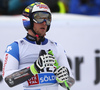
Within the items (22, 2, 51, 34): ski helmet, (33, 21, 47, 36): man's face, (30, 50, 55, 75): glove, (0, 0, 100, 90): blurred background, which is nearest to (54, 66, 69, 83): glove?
(30, 50, 55, 75): glove

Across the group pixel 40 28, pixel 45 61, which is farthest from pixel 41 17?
pixel 45 61

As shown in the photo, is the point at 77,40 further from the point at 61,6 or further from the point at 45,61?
the point at 45,61

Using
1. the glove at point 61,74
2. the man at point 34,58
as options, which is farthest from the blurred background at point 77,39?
the glove at point 61,74

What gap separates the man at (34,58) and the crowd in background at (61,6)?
2.80 m

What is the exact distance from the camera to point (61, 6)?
628 centimetres

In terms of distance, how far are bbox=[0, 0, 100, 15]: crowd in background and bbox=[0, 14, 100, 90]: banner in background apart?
1.78 ft

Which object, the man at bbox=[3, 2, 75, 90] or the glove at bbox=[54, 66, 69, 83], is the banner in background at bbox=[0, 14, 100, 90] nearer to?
the man at bbox=[3, 2, 75, 90]

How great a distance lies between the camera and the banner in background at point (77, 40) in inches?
217

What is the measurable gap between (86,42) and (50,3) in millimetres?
1127

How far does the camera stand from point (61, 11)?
20.7ft

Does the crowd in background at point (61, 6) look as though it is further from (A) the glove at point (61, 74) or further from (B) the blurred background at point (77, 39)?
(A) the glove at point (61, 74)

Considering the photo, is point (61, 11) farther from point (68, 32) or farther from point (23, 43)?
point (23, 43)

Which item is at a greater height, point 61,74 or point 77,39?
point 61,74

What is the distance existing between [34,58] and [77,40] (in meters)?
2.34
